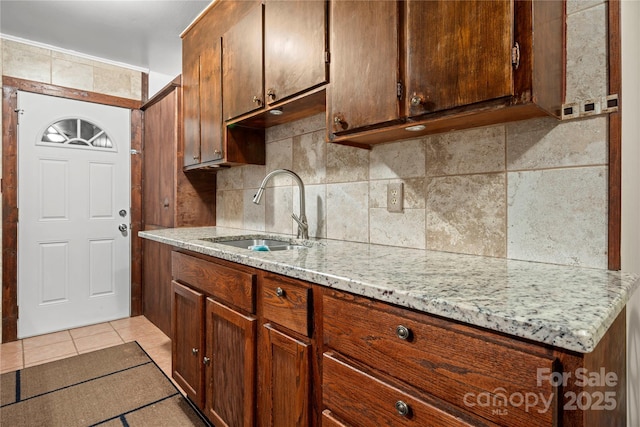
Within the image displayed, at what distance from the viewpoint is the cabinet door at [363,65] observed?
1.18 meters

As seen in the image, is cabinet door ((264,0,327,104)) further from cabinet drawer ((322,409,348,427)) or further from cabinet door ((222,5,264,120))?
cabinet drawer ((322,409,348,427))

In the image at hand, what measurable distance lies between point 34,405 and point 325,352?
6.31 ft

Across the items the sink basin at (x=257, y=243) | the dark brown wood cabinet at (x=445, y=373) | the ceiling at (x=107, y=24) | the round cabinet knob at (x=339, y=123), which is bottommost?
the dark brown wood cabinet at (x=445, y=373)

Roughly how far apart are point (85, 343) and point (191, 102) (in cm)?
208

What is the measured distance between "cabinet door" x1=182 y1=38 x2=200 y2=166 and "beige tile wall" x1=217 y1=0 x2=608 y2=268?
3.07 feet

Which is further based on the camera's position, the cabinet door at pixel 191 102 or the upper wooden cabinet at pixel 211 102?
the cabinet door at pixel 191 102

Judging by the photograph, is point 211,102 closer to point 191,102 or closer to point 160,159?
point 191,102

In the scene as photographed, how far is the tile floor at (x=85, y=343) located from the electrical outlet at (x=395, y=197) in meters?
1.81

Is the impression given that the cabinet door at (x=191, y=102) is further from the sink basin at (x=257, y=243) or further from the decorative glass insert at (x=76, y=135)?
the decorative glass insert at (x=76, y=135)

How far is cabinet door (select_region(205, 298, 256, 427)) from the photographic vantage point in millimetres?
1275

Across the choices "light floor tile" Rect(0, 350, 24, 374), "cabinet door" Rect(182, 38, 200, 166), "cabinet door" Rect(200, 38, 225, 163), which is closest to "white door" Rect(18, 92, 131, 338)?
"light floor tile" Rect(0, 350, 24, 374)

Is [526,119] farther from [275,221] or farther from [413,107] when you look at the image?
[275,221]

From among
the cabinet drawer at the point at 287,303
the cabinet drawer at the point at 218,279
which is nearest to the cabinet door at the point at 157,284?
the cabinet drawer at the point at 218,279

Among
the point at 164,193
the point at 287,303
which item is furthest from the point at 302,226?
the point at 164,193
